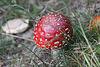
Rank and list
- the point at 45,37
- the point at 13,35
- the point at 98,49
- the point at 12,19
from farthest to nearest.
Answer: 1. the point at 12,19
2. the point at 13,35
3. the point at 45,37
4. the point at 98,49

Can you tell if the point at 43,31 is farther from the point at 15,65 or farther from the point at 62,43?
the point at 15,65

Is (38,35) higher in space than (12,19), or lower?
lower

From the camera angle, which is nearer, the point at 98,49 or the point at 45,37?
the point at 98,49

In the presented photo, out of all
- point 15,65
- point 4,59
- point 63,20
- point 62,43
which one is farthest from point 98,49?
point 4,59

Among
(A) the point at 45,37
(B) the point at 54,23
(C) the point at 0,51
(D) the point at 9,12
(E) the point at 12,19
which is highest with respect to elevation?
(D) the point at 9,12

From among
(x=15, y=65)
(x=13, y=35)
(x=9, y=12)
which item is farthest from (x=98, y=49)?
(x=9, y=12)

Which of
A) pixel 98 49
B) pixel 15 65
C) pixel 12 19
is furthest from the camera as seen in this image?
pixel 12 19
